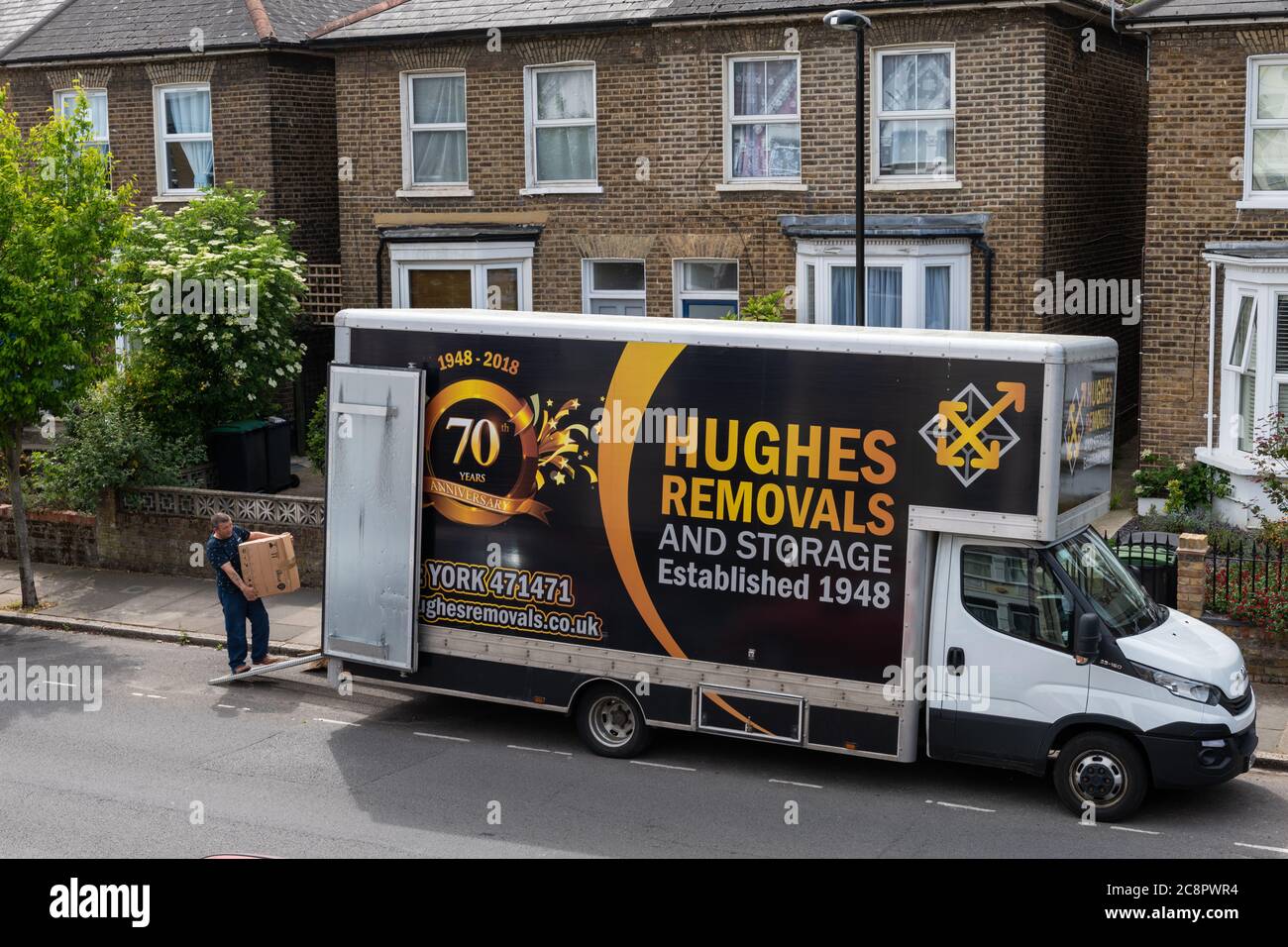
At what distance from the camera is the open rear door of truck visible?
42.3ft

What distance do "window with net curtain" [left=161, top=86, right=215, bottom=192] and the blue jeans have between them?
39.5 feet

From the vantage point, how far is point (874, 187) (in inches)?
814

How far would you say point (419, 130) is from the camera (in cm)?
2356

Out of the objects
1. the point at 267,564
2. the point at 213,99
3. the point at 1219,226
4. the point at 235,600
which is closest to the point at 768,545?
the point at 267,564

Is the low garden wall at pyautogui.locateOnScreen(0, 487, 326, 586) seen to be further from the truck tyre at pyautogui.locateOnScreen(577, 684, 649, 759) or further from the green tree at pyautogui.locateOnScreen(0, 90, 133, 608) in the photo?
the truck tyre at pyautogui.locateOnScreen(577, 684, 649, 759)

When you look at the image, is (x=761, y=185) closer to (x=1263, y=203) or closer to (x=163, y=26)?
(x=1263, y=203)

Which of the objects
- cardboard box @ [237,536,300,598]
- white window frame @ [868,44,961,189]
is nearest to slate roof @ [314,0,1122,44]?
white window frame @ [868,44,961,189]

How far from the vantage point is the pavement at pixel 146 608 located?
1700cm

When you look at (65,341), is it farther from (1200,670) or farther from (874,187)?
(1200,670)

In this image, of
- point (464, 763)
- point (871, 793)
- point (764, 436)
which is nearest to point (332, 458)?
point (464, 763)

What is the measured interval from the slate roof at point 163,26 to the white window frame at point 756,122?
7.47 metres

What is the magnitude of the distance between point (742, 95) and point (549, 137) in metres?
3.02

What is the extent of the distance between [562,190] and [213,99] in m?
6.51

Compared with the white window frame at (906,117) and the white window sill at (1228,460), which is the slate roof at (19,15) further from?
the white window sill at (1228,460)
